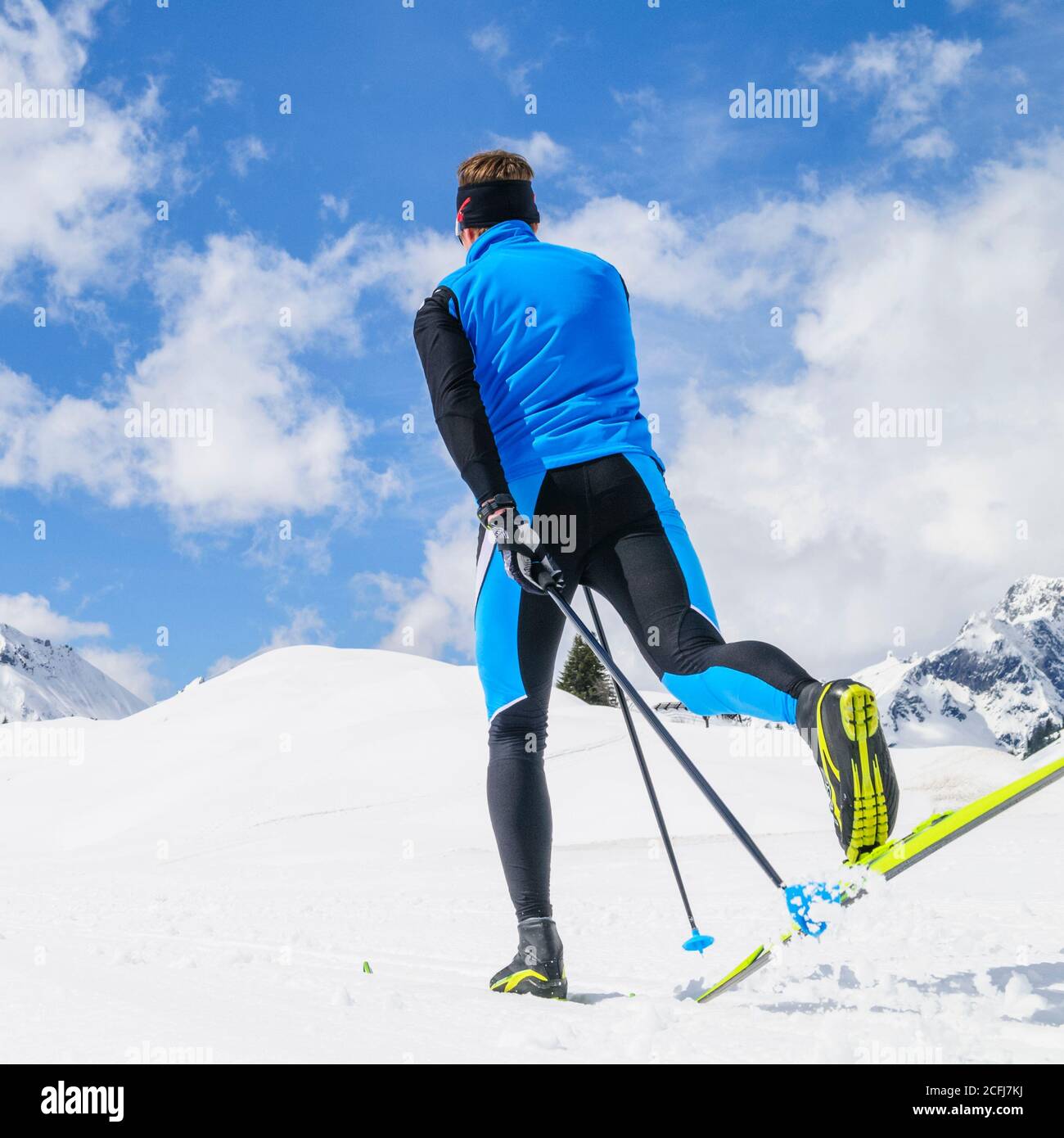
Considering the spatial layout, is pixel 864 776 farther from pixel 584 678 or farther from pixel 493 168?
pixel 584 678

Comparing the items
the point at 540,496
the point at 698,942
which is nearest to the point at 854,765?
the point at 540,496

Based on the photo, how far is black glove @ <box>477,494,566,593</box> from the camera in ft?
9.05

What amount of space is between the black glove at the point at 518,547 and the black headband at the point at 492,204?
112 cm

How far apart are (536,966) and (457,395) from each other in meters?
1.72

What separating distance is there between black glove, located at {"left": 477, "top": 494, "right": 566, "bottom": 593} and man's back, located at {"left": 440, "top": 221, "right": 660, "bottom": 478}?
0.21 meters

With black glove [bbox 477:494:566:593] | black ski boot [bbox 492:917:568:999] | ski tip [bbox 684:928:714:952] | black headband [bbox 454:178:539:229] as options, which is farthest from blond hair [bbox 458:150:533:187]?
ski tip [bbox 684:928:714:952]

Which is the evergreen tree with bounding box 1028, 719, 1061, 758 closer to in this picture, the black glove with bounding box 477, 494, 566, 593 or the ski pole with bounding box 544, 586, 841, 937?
the ski pole with bounding box 544, 586, 841, 937

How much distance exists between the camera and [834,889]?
2094 mm

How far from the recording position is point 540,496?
2.93 meters
